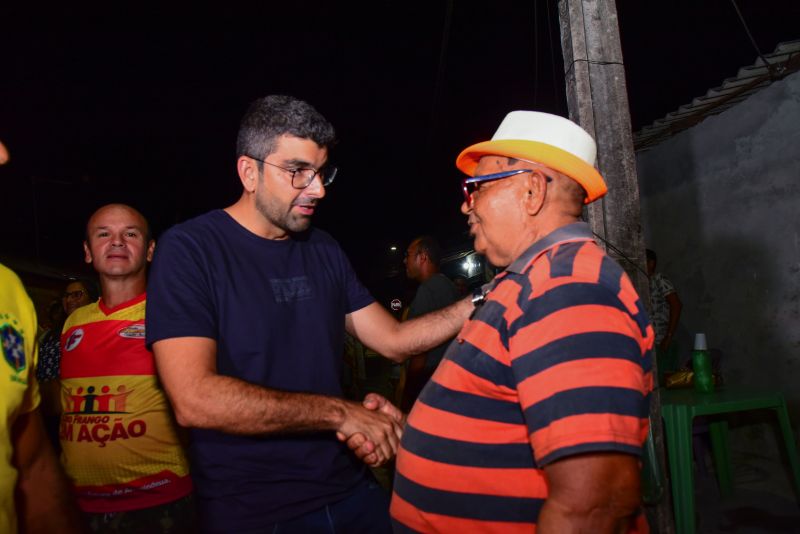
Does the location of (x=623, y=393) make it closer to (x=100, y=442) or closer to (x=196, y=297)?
(x=196, y=297)

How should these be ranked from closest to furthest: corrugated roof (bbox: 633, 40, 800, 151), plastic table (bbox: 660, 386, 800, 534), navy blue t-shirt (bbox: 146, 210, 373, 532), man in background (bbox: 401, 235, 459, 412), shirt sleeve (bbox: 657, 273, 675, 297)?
navy blue t-shirt (bbox: 146, 210, 373, 532), plastic table (bbox: 660, 386, 800, 534), corrugated roof (bbox: 633, 40, 800, 151), man in background (bbox: 401, 235, 459, 412), shirt sleeve (bbox: 657, 273, 675, 297)

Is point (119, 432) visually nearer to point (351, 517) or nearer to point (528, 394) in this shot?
point (351, 517)

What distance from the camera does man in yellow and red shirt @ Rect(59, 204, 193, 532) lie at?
2.93 metres

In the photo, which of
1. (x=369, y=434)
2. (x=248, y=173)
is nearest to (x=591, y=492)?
(x=369, y=434)

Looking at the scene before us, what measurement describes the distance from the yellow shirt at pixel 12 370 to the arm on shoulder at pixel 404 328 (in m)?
1.60

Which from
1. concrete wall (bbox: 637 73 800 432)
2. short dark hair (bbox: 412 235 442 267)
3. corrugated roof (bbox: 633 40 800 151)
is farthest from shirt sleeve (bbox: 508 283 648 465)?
concrete wall (bbox: 637 73 800 432)

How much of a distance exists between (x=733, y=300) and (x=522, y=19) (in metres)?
7.01

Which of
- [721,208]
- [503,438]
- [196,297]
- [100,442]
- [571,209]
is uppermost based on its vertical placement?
[721,208]

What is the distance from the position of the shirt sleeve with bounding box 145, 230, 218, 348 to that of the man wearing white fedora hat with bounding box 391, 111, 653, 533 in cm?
95

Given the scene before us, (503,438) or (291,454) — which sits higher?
(503,438)

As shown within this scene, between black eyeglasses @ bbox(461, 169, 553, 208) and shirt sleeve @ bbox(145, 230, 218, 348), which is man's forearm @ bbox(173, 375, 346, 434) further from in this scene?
black eyeglasses @ bbox(461, 169, 553, 208)

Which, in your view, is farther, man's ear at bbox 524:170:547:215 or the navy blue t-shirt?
the navy blue t-shirt

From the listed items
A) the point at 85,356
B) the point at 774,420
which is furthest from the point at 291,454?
the point at 774,420

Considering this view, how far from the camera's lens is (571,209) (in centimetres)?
191
